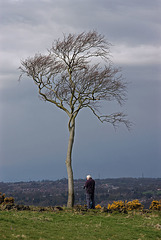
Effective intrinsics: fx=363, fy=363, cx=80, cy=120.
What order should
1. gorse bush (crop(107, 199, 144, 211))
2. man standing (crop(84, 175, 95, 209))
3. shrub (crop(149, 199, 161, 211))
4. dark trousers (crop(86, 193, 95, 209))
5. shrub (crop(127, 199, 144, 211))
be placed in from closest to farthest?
man standing (crop(84, 175, 95, 209))
dark trousers (crop(86, 193, 95, 209))
gorse bush (crop(107, 199, 144, 211))
shrub (crop(127, 199, 144, 211))
shrub (crop(149, 199, 161, 211))

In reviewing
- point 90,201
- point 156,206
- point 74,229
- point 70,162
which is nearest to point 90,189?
point 90,201

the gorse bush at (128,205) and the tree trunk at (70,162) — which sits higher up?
the tree trunk at (70,162)

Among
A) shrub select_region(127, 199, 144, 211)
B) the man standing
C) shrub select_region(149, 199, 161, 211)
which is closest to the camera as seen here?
the man standing

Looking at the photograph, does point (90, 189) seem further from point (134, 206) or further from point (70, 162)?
point (134, 206)

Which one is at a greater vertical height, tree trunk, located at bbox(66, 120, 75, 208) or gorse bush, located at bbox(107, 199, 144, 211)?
tree trunk, located at bbox(66, 120, 75, 208)

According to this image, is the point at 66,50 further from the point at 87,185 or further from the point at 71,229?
the point at 71,229

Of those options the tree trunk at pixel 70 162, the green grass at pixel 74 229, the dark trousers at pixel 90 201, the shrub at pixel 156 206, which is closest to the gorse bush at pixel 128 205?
the shrub at pixel 156 206

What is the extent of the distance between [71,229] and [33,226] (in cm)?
166

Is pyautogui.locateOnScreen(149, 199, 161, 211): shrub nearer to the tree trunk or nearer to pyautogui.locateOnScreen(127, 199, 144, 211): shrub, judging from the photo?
pyautogui.locateOnScreen(127, 199, 144, 211): shrub

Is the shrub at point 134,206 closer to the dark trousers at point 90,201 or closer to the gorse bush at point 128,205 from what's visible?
the gorse bush at point 128,205

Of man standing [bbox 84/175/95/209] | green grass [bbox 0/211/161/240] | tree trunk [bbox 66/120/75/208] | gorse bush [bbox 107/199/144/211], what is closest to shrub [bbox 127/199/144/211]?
gorse bush [bbox 107/199/144/211]

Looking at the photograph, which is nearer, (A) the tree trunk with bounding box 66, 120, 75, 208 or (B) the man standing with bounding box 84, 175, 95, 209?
(B) the man standing with bounding box 84, 175, 95, 209

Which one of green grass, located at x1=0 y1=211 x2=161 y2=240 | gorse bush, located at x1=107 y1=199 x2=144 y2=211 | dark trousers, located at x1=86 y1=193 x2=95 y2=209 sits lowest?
green grass, located at x1=0 y1=211 x2=161 y2=240

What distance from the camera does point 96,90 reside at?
29.0 meters
